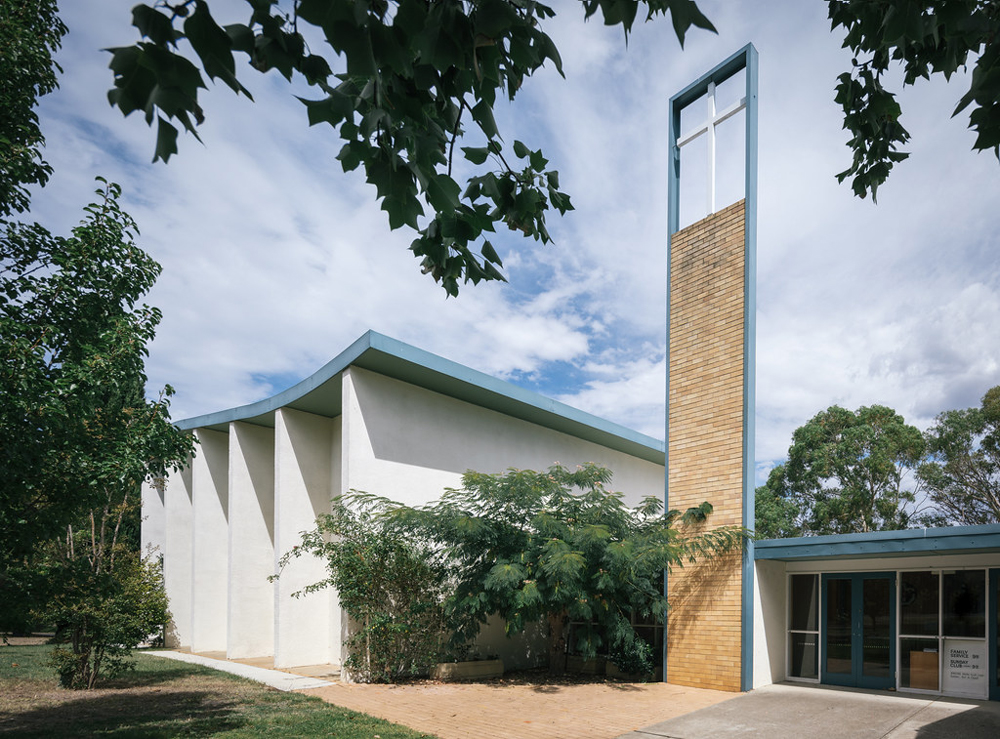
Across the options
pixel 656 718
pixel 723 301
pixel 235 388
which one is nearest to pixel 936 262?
pixel 723 301

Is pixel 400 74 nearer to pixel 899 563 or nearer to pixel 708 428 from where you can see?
pixel 708 428

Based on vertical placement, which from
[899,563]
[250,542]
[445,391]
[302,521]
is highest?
[445,391]

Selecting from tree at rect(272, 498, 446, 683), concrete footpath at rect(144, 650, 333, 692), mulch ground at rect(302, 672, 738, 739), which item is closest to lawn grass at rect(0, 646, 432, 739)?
concrete footpath at rect(144, 650, 333, 692)

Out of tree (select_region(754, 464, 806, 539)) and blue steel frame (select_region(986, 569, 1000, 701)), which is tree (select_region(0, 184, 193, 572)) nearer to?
blue steel frame (select_region(986, 569, 1000, 701))

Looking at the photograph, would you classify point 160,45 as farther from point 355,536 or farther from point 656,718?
point 355,536

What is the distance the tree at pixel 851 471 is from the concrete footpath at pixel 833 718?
2080 cm

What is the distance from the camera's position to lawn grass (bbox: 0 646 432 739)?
878 cm

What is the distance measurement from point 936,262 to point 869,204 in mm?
22910

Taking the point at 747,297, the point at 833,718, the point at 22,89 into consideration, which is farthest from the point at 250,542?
the point at 833,718

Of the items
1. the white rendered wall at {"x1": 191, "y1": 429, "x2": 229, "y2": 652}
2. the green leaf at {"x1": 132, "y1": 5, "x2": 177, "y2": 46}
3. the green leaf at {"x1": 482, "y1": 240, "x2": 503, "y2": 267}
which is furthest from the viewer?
the white rendered wall at {"x1": 191, "y1": 429, "x2": 229, "y2": 652}

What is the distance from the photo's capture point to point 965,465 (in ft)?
97.2

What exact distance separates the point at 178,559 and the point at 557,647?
1309 cm

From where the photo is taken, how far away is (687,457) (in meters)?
13.5

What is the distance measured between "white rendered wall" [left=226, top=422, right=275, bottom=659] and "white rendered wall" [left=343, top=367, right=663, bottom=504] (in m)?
5.98
